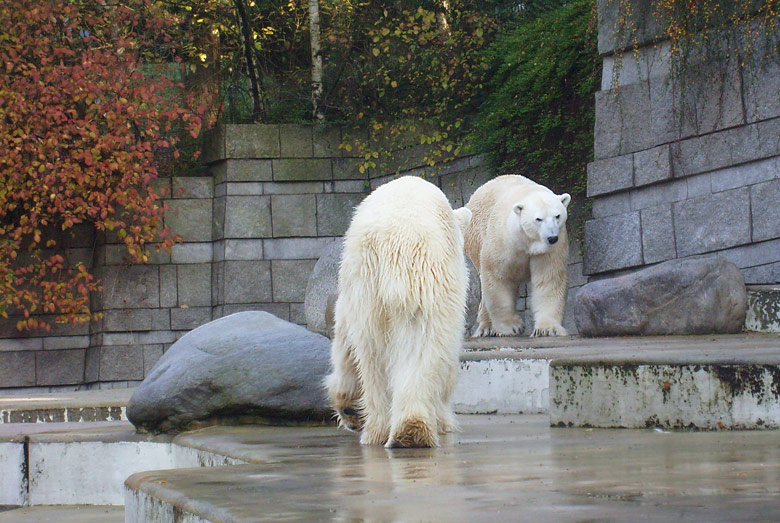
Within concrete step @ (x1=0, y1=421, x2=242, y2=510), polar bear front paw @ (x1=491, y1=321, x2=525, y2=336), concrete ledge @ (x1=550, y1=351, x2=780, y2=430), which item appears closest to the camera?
concrete ledge @ (x1=550, y1=351, x2=780, y2=430)

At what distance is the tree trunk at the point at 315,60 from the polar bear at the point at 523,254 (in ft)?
12.7

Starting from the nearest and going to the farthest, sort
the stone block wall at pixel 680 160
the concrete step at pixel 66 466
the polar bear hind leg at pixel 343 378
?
the polar bear hind leg at pixel 343 378 < the concrete step at pixel 66 466 < the stone block wall at pixel 680 160

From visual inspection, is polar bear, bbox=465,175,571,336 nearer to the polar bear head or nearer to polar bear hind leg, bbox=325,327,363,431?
the polar bear head

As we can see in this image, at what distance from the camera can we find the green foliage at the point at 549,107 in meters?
9.65

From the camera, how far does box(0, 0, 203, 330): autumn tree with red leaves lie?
34.0ft

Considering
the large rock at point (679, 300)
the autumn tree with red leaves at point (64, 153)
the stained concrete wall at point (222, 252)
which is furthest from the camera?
the stained concrete wall at point (222, 252)

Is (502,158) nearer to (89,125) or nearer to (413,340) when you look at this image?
(89,125)

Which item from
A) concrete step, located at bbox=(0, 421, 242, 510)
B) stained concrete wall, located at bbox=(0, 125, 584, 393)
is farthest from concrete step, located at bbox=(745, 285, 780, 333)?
stained concrete wall, located at bbox=(0, 125, 584, 393)

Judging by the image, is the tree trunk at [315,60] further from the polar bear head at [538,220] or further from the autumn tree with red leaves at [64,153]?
the polar bear head at [538,220]

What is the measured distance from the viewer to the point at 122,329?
11031mm

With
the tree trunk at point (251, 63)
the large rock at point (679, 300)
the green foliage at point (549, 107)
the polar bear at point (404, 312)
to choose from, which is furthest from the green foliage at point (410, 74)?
the polar bear at point (404, 312)

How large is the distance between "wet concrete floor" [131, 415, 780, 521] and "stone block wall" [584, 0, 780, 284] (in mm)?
3993

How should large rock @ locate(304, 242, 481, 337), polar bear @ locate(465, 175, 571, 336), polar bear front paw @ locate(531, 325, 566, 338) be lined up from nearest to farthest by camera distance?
polar bear @ locate(465, 175, 571, 336)
polar bear front paw @ locate(531, 325, 566, 338)
large rock @ locate(304, 242, 481, 337)

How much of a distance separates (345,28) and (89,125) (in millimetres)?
3245
